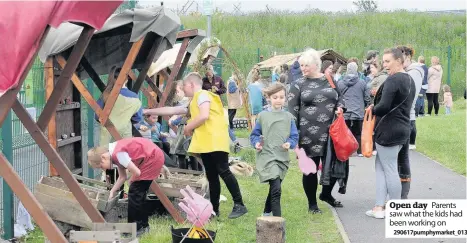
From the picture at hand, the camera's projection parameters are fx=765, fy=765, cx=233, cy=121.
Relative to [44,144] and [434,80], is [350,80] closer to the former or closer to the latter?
[44,144]

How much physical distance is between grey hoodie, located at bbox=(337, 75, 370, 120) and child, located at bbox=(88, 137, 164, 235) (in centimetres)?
750

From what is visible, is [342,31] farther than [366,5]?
No

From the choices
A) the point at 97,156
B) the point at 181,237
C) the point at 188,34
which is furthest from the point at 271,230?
the point at 188,34

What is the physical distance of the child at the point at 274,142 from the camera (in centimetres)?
859

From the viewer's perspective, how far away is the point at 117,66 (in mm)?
9586

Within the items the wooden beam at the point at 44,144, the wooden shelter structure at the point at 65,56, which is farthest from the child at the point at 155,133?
the wooden beam at the point at 44,144

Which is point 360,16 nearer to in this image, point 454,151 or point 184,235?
point 454,151

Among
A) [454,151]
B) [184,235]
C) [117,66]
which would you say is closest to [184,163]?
[117,66]

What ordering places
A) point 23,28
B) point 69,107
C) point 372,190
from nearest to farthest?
point 23,28
point 69,107
point 372,190

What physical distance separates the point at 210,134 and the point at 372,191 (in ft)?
11.6

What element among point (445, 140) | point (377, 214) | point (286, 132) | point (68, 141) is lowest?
point (445, 140)

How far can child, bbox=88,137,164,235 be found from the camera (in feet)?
24.5

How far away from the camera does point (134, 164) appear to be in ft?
25.2

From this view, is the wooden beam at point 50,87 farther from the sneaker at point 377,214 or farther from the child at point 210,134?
the sneaker at point 377,214
